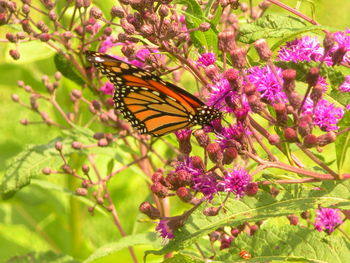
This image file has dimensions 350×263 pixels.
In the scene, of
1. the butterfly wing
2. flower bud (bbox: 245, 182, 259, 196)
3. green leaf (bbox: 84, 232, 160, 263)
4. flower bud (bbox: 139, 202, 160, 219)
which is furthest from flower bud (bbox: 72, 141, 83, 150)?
flower bud (bbox: 245, 182, 259, 196)

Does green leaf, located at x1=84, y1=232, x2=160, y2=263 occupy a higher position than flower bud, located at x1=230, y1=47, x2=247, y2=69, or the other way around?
flower bud, located at x1=230, y1=47, x2=247, y2=69

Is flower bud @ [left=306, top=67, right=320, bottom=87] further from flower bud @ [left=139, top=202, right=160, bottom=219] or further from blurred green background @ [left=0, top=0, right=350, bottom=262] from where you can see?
blurred green background @ [left=0, top=0, right=350, bottom=262]

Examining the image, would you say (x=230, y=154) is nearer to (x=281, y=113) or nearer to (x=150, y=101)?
(x=281, y=113)

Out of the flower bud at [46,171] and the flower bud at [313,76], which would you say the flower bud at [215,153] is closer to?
the flower bud at [313,76]

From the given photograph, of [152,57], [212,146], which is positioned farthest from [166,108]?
[212,146]

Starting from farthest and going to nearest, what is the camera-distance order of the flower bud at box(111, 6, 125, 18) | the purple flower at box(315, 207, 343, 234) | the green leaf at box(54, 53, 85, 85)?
1. the green leaf at box(54, 53, 85, 85)
2. the purple flower at box(315, 207, 343, 234)
3. the flower bud at box(111, 6, 125, 18)

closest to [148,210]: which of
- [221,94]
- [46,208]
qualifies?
[221,94]
